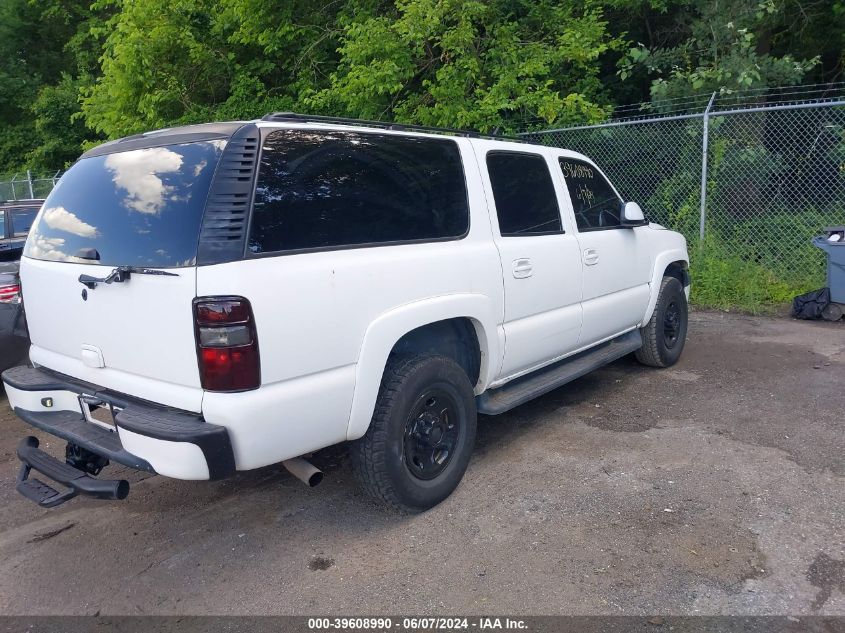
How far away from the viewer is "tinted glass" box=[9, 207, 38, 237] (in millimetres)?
8820

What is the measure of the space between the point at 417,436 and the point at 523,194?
180 cm

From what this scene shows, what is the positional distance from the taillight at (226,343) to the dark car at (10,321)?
3269mm

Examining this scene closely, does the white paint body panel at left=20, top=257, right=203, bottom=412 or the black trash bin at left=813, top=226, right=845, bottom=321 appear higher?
the white paint body panel at left=20, top=257, right=203, bottom=412

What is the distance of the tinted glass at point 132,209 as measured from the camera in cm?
294

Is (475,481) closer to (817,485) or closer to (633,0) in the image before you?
(817,485)

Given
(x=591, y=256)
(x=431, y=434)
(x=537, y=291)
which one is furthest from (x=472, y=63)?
(x=431, y=434)

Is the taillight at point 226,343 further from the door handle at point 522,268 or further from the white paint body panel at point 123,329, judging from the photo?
the door handle at point 522,268

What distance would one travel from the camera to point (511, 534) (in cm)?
346

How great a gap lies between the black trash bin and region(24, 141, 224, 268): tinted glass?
Result: 676 cm

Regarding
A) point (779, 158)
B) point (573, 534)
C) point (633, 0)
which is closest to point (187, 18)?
point (633, 0)

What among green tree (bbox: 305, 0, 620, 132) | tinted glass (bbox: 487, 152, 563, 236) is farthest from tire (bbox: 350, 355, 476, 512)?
green tree (bbox: 305, 0, 620, 132)

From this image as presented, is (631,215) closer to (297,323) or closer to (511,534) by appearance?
(511,534)

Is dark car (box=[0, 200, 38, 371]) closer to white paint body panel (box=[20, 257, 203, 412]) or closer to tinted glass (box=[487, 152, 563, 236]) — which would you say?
white paint body panel (box=[20, 257, 203, 412])

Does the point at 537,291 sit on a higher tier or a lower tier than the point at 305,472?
higher
